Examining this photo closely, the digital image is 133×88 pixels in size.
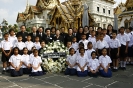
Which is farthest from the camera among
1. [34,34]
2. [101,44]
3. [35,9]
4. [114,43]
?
[35,9]

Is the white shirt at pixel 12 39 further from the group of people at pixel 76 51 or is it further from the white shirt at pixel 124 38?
the white shirt at pixel 124 38

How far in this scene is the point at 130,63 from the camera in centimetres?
902

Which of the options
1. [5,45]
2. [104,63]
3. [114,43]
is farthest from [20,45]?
[114,43]

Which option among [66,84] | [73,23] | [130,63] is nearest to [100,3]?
[73,23]

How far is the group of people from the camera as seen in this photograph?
6.93m

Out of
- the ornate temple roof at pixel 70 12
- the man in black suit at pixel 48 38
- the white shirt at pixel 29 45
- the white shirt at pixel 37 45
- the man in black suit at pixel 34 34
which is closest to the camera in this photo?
the white shirt at pixel 29 45

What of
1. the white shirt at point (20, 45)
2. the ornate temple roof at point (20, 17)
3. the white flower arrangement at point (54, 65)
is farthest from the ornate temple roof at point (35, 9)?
the white flower arrangement at point (54, 65)

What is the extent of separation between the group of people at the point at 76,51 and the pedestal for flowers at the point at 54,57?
282mm

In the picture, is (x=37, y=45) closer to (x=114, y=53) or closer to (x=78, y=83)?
Result: (x=78, y=83)

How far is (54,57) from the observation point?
7875 mm

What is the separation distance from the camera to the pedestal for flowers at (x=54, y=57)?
7553 millimetres

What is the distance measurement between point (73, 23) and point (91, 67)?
516 inches

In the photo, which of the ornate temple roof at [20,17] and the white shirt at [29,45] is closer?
the white shirt at [29,45]

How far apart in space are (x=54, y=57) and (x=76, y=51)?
1067 millimetres
